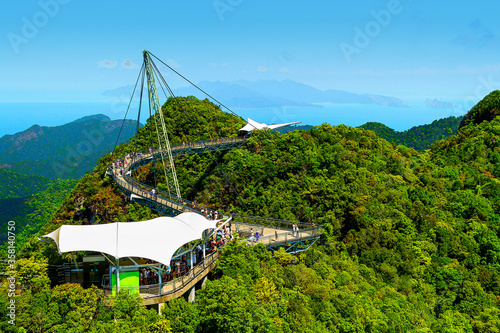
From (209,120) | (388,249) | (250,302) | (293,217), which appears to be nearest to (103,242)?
(250,302)

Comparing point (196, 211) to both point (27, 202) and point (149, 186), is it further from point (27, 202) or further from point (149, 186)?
point (27, 202)

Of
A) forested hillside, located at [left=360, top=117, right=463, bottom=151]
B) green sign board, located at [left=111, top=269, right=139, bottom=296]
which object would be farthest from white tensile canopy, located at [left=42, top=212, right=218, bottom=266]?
forested hillside, located at [left=360, top=117, right=463, bottom=151]

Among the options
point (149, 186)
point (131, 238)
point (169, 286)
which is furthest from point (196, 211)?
point (131, 238)

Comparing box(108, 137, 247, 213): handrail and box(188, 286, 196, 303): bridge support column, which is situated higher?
box(108, 137, 247, 213): handrail

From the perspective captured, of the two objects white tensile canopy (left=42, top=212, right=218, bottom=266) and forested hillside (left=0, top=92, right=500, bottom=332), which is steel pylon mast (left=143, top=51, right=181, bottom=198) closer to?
forested hillside (left=0, top=92, right=500, bottom=332)

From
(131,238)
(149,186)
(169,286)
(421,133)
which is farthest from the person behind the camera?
(421,133)

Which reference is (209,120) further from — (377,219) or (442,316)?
(442,316)
